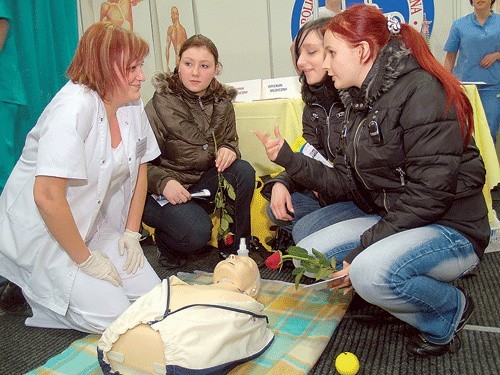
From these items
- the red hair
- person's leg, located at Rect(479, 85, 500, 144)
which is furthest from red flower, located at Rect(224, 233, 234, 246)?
person's leg, located at Rect(479, 85, 500, 144)

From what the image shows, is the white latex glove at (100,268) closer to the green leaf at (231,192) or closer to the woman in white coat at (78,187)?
the woman in white coat at (78,187)

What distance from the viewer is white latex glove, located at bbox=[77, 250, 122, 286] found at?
1467 mm

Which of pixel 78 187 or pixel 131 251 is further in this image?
pixel 131 251

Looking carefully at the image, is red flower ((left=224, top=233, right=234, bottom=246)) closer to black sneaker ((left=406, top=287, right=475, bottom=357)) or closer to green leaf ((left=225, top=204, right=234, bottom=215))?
green leaf ((left=225, top=204, right=234, bottom=215))

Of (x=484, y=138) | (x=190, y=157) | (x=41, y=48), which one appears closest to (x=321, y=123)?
(x=190, y=157)

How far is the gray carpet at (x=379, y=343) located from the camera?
1.24 metres

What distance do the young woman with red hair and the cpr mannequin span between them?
33cm

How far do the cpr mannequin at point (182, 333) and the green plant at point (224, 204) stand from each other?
2.68 feet

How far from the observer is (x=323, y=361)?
130 centimetres

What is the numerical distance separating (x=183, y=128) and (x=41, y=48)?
4.22 feet

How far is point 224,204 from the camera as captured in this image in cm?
210

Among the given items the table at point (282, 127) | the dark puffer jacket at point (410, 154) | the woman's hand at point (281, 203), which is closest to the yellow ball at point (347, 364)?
the dark puffer jacket at point (410, 154)

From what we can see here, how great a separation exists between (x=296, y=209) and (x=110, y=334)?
0.91 meters

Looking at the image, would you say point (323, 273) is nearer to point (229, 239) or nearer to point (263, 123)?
point (229, 239)
